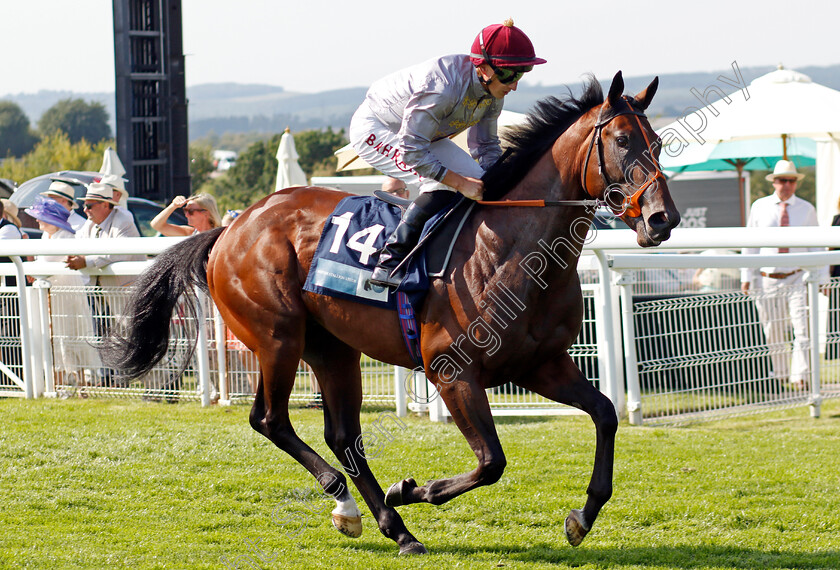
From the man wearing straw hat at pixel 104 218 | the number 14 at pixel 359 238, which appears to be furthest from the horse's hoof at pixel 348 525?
the man wearing straw hat at pixel 104 218

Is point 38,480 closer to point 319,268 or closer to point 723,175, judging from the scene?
point 319,268

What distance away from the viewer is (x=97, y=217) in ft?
24.9

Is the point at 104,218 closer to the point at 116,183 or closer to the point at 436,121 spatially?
the point at 116,183

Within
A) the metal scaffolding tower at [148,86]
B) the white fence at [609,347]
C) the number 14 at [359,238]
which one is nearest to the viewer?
the number 14 at [359,238]

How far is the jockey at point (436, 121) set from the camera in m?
3.64

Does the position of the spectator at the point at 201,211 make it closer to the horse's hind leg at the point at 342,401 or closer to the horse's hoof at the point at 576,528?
the horse's hind leg at the point at 342,401

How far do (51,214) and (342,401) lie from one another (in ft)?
16.4

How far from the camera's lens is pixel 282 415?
14.1 ft

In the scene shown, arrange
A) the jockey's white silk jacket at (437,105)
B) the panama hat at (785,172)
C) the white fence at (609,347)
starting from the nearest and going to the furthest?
1. the jockey's white silk jacket at (437,105)
2. the white fence at (609,347)
3. the panama hat at (785,172)

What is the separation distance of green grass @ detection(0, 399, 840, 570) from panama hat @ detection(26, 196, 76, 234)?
7.69ft

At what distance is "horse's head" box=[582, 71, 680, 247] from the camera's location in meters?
3.28

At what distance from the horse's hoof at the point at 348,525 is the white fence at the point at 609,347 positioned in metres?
1.71

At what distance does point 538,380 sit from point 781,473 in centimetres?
191

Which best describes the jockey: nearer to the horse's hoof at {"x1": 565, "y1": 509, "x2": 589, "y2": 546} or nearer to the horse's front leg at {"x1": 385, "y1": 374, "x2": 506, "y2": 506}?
the horse's front leg at {"x1": 385, "y1": 374, "x2": 506, "y2": 506}
